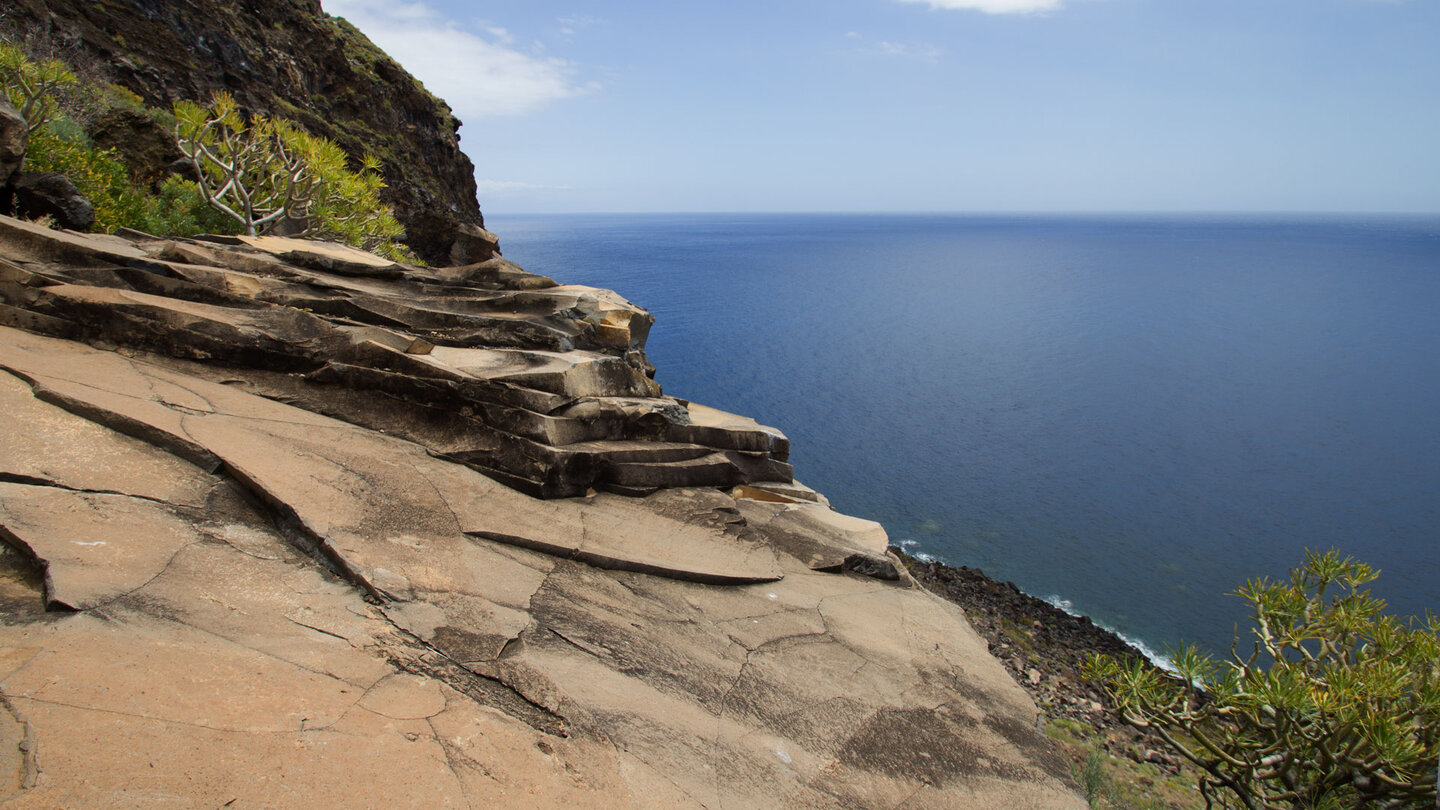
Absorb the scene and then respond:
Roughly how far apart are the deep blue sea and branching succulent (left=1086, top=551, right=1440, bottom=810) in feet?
86.1

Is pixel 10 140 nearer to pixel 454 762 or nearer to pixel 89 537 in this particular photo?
pixel 89 537

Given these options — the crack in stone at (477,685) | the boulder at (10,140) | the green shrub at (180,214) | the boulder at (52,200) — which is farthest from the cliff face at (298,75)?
the crack in stone at (477,685)

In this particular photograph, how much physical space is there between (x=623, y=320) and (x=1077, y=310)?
385ft

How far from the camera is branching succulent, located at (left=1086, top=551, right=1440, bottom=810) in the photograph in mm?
8945

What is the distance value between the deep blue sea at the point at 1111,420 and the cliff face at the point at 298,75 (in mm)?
24708

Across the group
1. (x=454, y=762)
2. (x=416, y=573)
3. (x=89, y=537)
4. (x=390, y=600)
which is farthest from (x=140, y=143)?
(x=454, y=762)

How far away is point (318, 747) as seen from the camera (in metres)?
5.73

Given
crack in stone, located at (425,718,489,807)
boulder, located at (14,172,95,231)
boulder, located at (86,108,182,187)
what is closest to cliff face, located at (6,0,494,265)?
boulder, located at (86,108,182,187)

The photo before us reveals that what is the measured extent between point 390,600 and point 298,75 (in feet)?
186

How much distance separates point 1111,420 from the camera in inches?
2571

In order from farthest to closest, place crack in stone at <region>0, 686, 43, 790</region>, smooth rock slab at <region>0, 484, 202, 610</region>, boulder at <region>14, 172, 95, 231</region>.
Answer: boulder at <region>14, 172, 95, 231</region> < smooth rock slab at <region>0, 484, 202, 610</region> < crack in stone at <region>0, 686, 43, 790</region>

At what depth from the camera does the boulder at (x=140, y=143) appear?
84.3ft

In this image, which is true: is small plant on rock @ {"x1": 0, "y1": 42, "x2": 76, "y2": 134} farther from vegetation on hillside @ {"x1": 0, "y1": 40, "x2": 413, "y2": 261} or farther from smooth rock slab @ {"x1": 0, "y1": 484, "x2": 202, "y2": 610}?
smooth rock slab @ {"x1": 0, "y1": 484, "x2": 202, "y2": 610}

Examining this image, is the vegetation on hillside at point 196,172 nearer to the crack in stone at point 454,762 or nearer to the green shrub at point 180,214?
the green shrub at point 180,214
